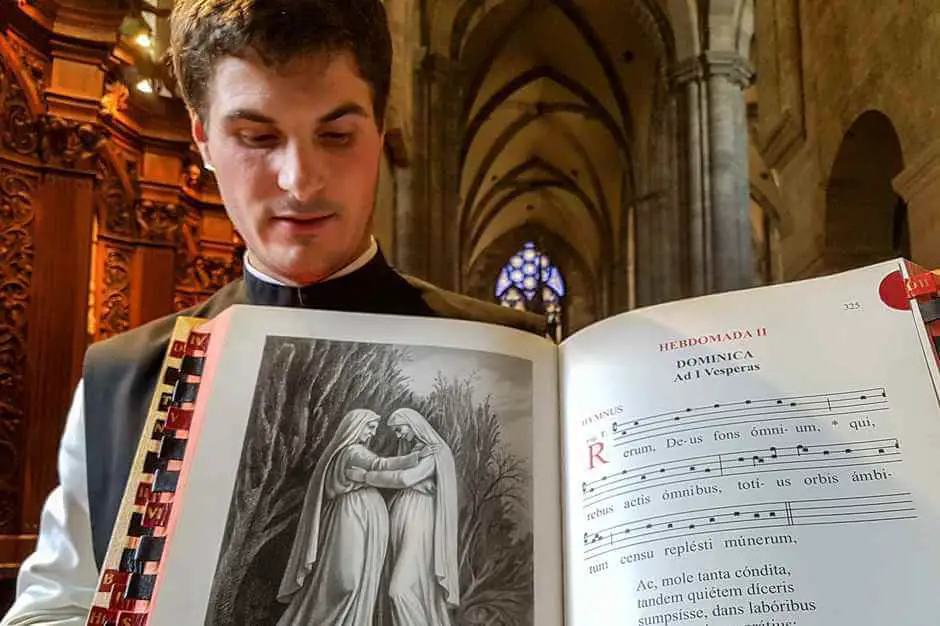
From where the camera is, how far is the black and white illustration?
88cm

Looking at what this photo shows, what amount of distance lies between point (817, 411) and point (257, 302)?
779 millimetres

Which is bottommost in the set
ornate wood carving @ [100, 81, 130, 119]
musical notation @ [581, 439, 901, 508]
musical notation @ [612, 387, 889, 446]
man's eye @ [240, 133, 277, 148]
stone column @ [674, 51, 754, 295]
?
musical notation @ [581, 439, 901, 508]

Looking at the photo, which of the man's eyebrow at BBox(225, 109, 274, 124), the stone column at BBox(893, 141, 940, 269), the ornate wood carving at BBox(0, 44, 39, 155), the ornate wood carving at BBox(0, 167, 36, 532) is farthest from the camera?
the stone column at BBox(893, 141, 940, 269)

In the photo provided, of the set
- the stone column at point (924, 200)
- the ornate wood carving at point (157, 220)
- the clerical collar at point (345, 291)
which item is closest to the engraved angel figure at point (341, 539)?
the clerical collar at point (345, 291)

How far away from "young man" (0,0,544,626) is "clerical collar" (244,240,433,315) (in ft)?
0.14

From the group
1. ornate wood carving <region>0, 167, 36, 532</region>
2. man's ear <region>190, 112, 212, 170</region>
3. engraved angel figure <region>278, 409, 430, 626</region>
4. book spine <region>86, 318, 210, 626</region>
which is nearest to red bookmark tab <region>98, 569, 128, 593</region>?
book spine <region>86, 318, 210, 626</region>

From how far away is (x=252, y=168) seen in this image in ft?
3.70

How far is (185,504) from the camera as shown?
0.92 m

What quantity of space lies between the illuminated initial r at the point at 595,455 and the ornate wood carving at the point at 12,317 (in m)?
3.80

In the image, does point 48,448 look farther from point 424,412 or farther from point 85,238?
point 424,412

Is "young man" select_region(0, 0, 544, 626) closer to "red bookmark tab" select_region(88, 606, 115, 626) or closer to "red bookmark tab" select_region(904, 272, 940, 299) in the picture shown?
"red bookmark tab" select_region(88, 606, 115, 626)

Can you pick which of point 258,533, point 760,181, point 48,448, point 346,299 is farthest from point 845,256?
point 760,181

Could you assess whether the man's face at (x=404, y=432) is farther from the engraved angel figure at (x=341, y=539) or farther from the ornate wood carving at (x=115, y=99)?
the ornate wood carving at (x=115, y=99)

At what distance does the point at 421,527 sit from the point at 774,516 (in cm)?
35
